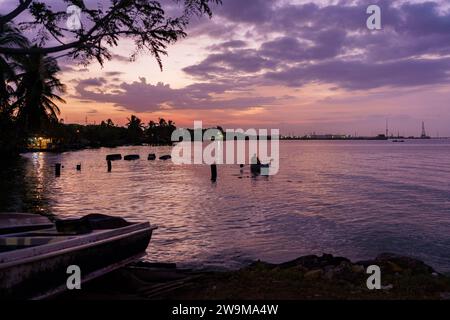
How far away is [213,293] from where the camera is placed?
28.1 ft

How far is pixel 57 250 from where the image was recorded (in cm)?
A: 788

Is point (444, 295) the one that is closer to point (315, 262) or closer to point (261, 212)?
point (315, 262)

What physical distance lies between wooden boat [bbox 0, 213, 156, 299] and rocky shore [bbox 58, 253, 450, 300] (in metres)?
0.46

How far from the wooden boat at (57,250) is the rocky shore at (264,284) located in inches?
18.1

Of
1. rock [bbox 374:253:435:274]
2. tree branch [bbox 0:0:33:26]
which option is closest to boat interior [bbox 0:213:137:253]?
tree branch [bbox 0:0:33:26]

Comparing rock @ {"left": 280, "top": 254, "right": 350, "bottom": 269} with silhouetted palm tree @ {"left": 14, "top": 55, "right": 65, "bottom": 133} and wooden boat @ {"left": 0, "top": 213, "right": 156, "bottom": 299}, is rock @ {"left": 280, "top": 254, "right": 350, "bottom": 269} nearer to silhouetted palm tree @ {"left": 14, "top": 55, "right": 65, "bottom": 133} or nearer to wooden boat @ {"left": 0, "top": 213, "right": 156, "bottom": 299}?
wooden boat @ {"left": 0, "top": 213, "right": 156, "bottom": 299}

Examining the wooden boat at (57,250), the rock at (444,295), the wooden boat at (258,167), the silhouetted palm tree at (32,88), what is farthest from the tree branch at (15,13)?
the wooden boat at (258,167)

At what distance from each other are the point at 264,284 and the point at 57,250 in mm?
4083

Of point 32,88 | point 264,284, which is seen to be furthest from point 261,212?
point 32,88

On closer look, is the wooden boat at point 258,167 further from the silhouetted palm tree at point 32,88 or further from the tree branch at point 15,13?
the tree branch at point 15,13

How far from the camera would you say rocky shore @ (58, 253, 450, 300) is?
8.30m

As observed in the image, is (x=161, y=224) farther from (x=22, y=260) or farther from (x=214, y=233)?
(x=22, y=260)

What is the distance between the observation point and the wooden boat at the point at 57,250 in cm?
722
